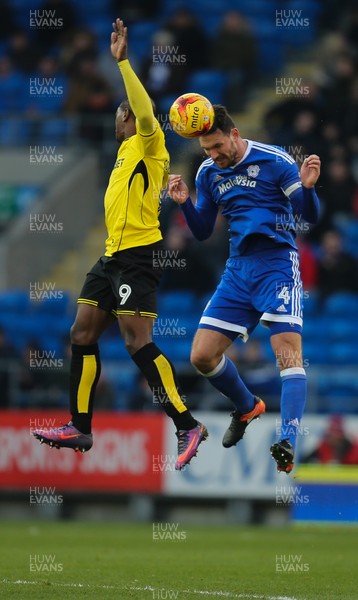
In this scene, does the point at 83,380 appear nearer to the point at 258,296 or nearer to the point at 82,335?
the point at 82,335

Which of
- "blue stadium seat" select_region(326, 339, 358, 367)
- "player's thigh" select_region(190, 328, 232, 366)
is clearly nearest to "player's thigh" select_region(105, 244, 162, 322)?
"player's thigh" select_region(190, 328, 232, 366)

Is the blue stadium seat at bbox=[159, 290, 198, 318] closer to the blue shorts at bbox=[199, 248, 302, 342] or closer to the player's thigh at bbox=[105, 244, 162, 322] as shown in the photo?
the blue shorts at bbox=[199, 248, 302, 342]

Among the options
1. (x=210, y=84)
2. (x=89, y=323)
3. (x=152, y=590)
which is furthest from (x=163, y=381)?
(x=210, y=84)

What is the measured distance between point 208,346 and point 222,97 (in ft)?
40.9

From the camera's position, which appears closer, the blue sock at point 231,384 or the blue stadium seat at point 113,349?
the blue sock at point 231,384

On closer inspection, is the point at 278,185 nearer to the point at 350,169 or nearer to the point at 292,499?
the point at 292,499

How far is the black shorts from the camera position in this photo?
34.8 ft

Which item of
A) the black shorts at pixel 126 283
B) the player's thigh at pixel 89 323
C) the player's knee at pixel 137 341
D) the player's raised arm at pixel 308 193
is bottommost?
the player's knee at pixel 137 341

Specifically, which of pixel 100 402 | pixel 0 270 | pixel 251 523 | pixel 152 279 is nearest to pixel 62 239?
pixel 0 270

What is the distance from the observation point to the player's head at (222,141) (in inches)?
413

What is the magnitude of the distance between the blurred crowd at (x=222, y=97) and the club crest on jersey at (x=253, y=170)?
282 inches

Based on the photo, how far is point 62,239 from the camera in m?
22.3

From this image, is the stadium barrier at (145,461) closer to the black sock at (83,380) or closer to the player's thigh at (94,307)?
the black sock at (83,380)

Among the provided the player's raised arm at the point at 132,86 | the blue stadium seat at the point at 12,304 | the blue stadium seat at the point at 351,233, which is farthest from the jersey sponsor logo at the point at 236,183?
the blue stadium seat at the point at 12,304
